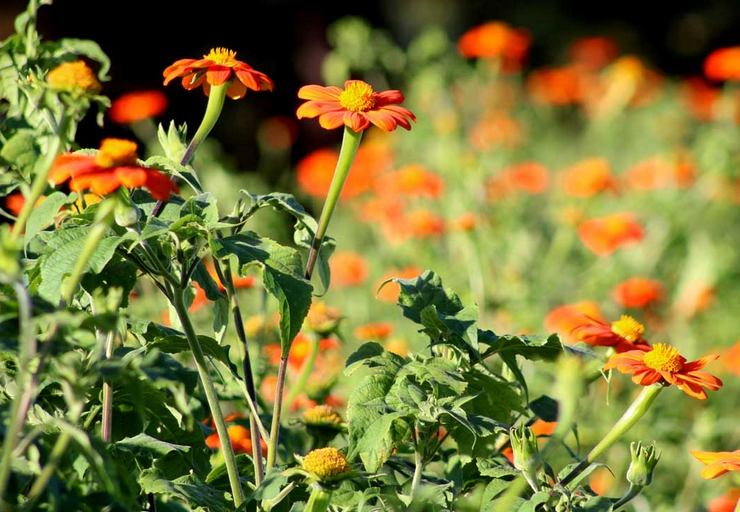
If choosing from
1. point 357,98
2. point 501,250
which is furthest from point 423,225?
point 357,98

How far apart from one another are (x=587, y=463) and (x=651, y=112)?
18.5ft

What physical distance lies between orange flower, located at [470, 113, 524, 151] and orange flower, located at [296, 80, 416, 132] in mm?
3263

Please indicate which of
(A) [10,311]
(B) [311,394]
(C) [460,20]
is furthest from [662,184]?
(C) [460,20]

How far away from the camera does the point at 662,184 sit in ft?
13.0

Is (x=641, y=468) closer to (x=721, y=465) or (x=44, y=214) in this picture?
(x=721, y=465)

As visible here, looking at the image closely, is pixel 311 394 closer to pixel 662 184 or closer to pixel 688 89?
pixel 662 184

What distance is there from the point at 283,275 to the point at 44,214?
0.25 meters

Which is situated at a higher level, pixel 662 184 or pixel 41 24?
pixel 41 24

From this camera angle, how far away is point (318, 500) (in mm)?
1052

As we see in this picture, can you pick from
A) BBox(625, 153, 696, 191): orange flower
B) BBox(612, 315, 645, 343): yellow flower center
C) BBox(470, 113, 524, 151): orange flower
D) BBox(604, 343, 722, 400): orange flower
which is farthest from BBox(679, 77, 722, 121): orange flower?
BBox(604, 343, 722, 400): orange flower

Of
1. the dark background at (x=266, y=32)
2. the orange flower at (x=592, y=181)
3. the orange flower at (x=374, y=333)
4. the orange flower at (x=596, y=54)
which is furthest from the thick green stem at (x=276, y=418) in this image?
the orange flower at (x=596, y=54)

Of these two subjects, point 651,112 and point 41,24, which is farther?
point 651,112

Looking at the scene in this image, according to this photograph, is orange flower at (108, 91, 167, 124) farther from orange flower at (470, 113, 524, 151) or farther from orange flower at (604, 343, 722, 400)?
orange flower at (604, 343, 722, 400)

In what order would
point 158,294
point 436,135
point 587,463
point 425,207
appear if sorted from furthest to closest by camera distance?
1. point 436,135
2. point 425,207
3. point 158,294
4. point 587,463
